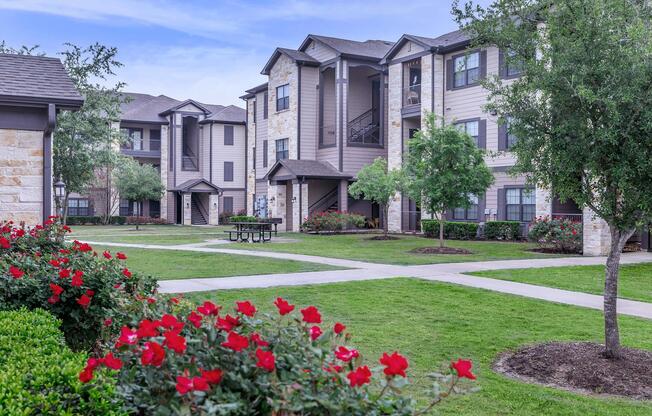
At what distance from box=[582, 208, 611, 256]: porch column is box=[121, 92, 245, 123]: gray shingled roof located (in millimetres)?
33257

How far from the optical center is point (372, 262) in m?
16.5

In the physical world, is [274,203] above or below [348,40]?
below

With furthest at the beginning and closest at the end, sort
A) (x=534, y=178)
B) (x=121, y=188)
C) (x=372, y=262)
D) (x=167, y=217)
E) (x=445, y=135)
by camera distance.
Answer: (x=167, y=217) → (x=121, y=188) → (x=445, y=135) → (x=372, y=262) → (x=534, y=178)

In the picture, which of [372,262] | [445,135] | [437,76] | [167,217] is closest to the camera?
[372,262]

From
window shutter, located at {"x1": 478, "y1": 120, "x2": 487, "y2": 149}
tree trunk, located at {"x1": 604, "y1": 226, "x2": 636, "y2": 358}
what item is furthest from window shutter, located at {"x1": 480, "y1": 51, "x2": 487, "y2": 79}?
tree trunk, located at {"x1": 604, "y1": 226, "x2": 636, "y2": 358}

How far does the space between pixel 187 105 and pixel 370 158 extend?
19645 millimetres

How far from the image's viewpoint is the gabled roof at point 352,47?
33344 millimetres

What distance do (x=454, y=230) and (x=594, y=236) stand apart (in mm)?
8942

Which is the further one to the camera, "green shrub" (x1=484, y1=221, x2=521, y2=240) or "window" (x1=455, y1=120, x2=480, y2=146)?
"window" (x1=455, y1=120, x2=480, y2=146)

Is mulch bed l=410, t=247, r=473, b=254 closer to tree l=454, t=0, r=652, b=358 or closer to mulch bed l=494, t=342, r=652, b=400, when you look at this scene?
mulch bed l=494, t=342, r=652, b=400

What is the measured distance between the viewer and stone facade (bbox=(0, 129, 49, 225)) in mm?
12453

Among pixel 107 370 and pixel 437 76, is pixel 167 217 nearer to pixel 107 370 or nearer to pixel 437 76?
pixel 437 76

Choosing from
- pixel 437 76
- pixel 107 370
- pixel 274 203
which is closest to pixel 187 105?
pixel 274 203

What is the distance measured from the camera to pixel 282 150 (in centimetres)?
3669
